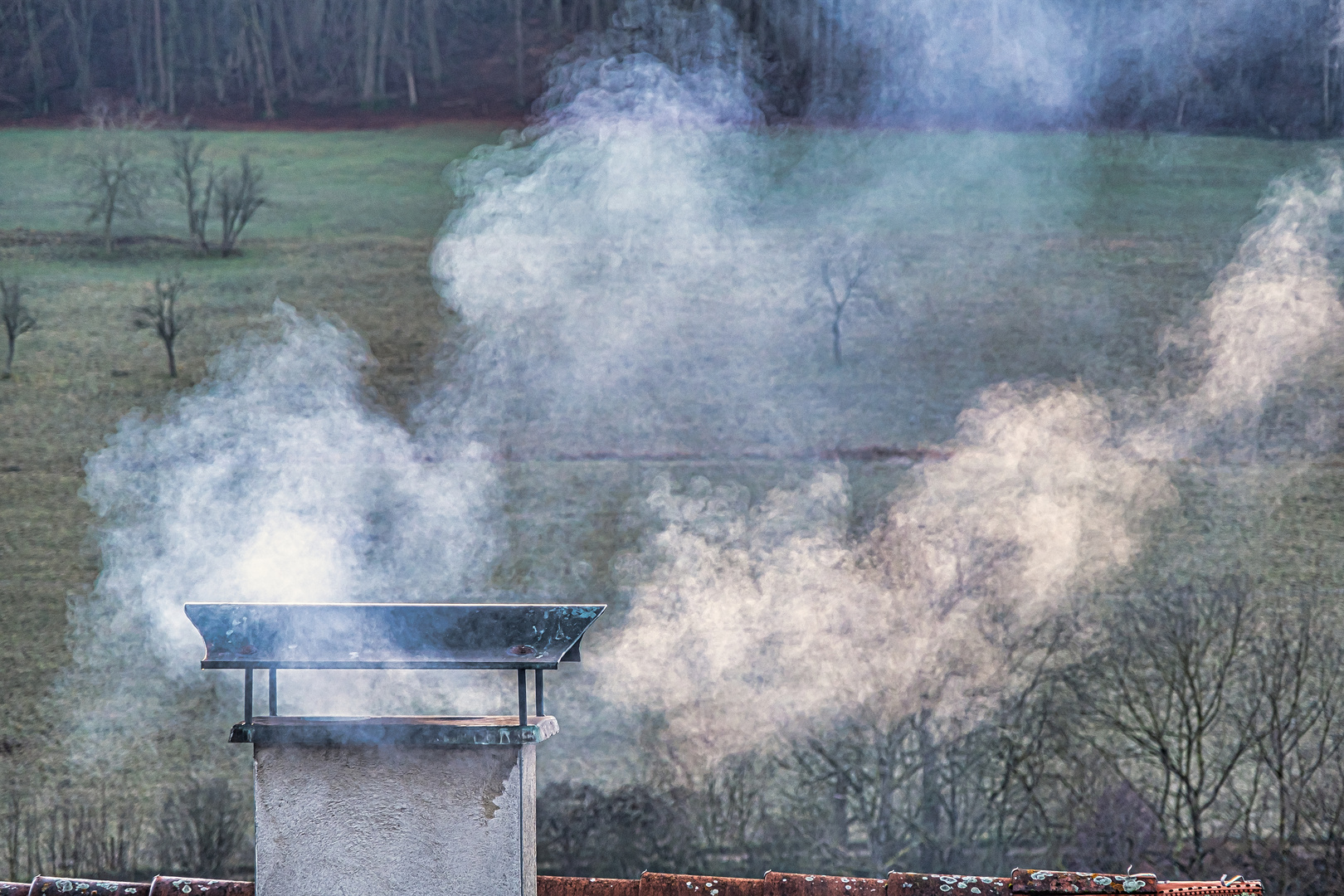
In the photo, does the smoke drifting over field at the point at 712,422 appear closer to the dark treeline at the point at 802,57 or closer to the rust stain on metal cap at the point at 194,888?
the dark treeline at the point at 802,57

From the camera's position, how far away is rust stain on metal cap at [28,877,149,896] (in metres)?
4.64

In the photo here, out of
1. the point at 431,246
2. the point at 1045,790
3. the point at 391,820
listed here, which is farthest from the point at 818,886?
the point at 431,246

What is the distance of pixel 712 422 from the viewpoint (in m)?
22.5

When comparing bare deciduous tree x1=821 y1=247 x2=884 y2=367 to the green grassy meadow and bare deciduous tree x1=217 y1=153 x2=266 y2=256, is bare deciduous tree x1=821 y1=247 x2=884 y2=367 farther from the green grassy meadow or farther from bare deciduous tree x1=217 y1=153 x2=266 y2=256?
bare deciduous tree x1=217 y1=153 x2=266 y2=256

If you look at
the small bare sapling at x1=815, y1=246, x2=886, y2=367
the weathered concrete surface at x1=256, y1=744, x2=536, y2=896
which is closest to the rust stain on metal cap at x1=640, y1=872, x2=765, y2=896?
the weathered concrete surface at x1=256, y1=744, x2=536, y2=896

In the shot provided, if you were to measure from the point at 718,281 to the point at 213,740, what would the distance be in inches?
499

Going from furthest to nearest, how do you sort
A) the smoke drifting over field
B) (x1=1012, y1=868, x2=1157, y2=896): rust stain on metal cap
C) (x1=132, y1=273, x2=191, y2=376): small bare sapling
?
(x1=132, y1=273, x2=191, y2=376): small bare sapling → the smoke drifting over field → (x1=1012, y1=868, x2=1157, y2=896): rust stain on metal cap

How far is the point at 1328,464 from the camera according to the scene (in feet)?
69.3

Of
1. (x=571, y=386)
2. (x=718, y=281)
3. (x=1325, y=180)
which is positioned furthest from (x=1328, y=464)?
(x=571, y=386)

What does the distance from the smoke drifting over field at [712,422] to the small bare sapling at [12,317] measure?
2.96 meters

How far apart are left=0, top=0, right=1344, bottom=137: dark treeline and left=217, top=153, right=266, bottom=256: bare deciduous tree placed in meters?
1.74

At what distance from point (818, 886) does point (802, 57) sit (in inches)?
591

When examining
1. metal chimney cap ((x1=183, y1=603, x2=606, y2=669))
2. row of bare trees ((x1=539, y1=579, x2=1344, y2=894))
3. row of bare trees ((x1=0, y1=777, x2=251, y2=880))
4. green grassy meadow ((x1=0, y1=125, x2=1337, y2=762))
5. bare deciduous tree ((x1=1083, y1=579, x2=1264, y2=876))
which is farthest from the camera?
green grassy meadow ((x1=0, y1=125, x2=1337, y2=762))

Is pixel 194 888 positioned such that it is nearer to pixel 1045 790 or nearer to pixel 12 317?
pixel 1045 790
